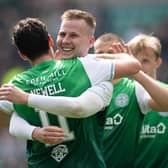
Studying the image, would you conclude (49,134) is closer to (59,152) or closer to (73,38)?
(59,152)

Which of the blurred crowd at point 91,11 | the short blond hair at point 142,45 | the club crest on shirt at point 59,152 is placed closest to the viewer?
the club crest on shirt at point 59,152

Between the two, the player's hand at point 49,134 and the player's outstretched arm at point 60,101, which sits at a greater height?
the player's outstretched arm at point 60,101

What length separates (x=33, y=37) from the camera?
495 centimetres

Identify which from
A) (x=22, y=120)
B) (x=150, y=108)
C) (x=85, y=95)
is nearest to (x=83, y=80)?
(x=85, y=95)

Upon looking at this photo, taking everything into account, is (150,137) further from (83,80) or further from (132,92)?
(83,80)

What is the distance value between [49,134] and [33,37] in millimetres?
653

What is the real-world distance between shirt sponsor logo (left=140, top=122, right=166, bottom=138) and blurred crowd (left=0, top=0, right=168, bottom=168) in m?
6.27

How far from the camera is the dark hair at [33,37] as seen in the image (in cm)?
496

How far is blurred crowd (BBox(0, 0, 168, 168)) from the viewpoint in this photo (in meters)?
12.6

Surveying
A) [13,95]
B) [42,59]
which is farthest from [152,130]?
[13,95]

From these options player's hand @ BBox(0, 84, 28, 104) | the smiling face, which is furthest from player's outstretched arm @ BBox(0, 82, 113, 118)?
the smiling face

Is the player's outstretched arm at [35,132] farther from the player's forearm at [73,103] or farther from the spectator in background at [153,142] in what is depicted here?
the spectator in background at [153,142]

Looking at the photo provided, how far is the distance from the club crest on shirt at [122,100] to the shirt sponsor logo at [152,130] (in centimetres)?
34

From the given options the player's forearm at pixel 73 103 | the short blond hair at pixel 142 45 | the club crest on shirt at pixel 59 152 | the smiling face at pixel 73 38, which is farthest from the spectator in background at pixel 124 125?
the short blond hair at pixel 142 45
